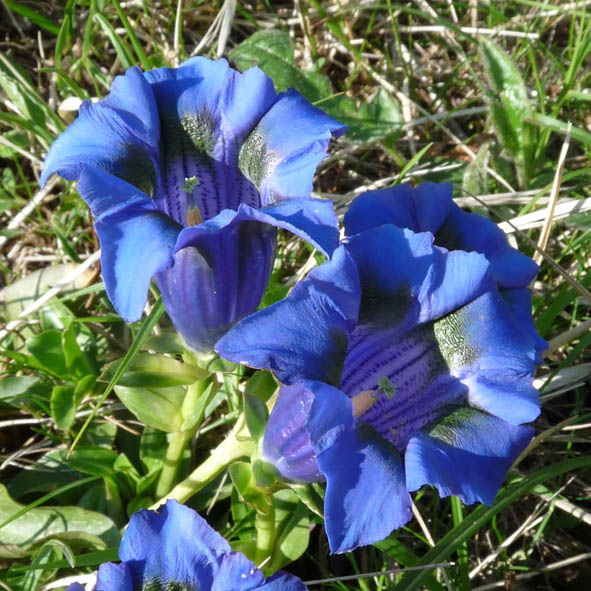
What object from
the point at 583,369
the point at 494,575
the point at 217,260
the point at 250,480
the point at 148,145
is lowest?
the point at 494,575

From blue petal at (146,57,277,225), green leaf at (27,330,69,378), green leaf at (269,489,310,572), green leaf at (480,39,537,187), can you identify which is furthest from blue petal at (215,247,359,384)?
green leaf at (480,39,537,187)

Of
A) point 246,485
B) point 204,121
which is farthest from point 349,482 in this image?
point 204,121

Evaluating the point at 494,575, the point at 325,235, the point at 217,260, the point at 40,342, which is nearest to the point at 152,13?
the point at 40,342

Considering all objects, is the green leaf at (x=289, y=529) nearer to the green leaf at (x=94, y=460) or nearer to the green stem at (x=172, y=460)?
the green stem at (x=172, y=460)

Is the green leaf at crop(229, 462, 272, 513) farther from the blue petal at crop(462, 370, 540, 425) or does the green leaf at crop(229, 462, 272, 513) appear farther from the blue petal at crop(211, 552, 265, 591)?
the blue petal at crop(462, 370, 540, 425)

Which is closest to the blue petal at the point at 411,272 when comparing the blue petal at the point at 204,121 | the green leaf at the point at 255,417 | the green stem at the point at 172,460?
the green leaf at the point at 255,417

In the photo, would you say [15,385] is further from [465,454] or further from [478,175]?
[478,175]

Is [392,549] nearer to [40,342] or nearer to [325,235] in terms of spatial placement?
[325,235]
